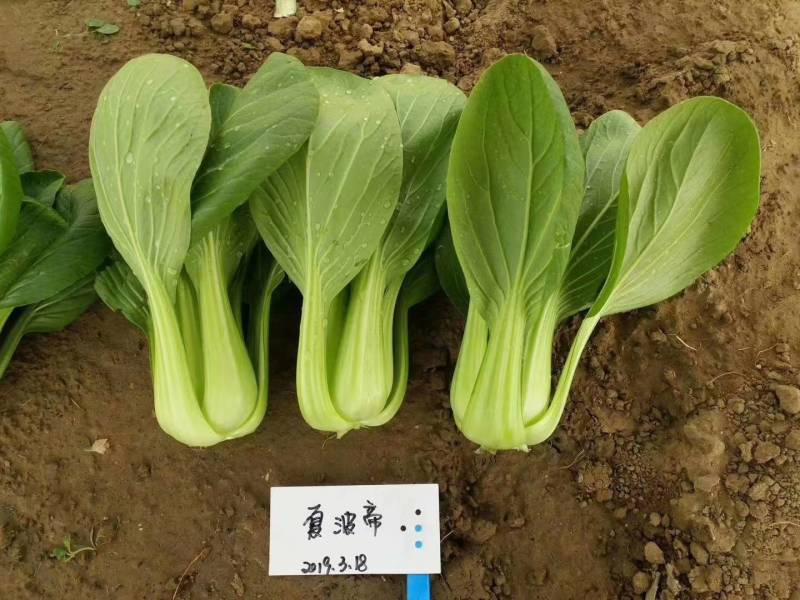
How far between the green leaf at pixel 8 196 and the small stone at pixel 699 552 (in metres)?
1.75

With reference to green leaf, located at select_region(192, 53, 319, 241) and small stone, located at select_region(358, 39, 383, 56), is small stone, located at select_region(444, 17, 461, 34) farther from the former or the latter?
green leaf, located at select_region(192, 53, 319, 241)

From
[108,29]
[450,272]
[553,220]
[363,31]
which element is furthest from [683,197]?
[108,29]

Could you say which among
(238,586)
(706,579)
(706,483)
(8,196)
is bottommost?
(238,586)

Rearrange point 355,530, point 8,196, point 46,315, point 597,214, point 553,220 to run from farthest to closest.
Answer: point 46,315, point 355,530, point 597,214, point 8,196, point 553,220

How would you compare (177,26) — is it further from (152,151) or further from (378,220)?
(378,220)

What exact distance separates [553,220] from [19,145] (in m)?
1.53

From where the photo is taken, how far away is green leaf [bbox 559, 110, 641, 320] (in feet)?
5.13

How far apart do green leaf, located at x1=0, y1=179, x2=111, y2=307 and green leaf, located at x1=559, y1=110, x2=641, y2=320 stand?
118cm

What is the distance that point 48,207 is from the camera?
1.63 metres

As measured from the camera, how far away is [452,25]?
2.06 metres

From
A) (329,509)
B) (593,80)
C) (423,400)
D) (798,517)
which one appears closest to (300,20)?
(593,80)

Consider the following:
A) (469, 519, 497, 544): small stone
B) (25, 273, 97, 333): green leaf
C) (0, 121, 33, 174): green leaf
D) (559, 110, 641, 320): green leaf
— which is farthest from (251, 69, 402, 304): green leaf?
(0, 121, 33, 174): green leaf

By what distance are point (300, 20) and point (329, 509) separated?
1.44 metres

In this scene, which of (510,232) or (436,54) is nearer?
(510,232)
